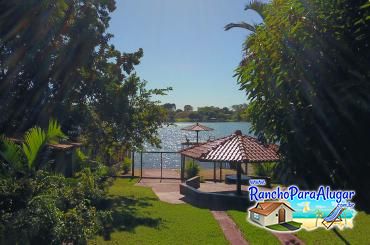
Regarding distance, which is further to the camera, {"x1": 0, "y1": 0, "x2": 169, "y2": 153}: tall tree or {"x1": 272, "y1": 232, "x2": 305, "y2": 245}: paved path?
{"x1": 0, "y1": 0, "x2": 169, "y2": 153}: tall tree

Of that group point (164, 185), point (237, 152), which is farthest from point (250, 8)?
point (164, 185)

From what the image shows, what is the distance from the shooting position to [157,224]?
12117 mm

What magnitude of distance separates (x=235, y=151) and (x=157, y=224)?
642 cm

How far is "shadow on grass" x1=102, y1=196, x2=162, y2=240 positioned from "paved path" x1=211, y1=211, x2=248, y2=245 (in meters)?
2.11

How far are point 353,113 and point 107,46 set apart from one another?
17369 millimetres

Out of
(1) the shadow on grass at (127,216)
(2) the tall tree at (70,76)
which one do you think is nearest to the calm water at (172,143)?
(1) the shadow on grass at (127,216)

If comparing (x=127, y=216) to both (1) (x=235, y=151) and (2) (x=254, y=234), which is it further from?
(1) (x=235, y=151)

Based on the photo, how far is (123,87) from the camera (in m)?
19.2

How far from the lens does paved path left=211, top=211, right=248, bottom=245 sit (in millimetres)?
10283

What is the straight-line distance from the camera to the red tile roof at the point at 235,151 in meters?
16.7

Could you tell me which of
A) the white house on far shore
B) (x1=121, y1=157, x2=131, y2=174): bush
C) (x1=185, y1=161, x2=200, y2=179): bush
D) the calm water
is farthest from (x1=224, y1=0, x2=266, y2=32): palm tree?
(x1=121, y1=157, x2=131, y2=174): bush

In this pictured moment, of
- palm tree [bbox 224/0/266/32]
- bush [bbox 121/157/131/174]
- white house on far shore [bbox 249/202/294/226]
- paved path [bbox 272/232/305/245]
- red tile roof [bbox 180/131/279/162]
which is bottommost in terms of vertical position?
paved path [bbox 272/232/305/245]

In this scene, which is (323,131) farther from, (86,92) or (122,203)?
(86,92)

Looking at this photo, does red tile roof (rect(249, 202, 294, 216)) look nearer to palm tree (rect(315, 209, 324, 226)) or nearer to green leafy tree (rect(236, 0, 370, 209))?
palm tree (rect(315, 209, 324, 226))
